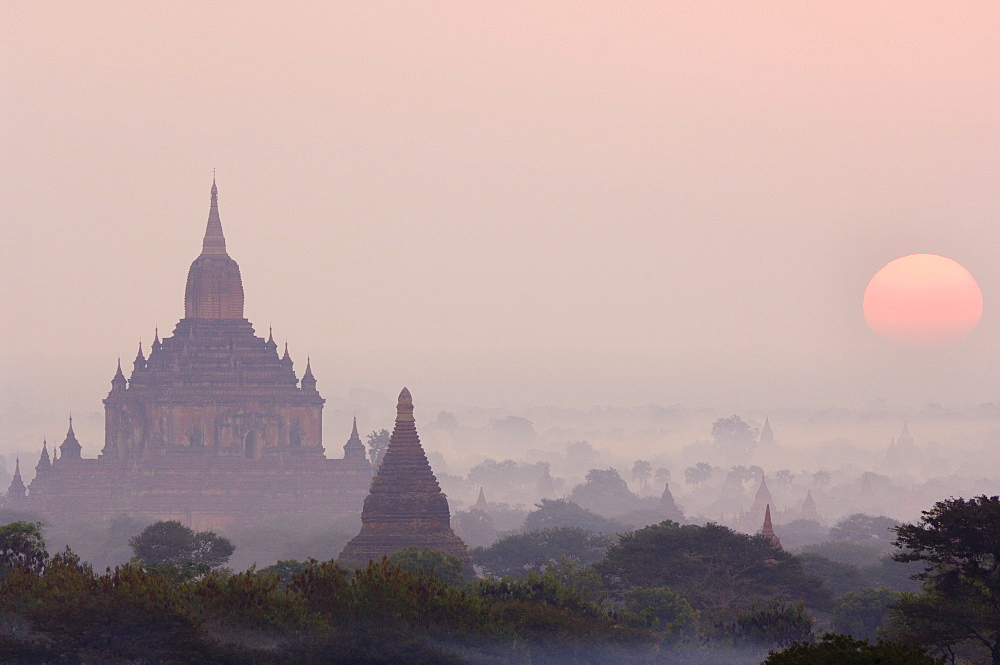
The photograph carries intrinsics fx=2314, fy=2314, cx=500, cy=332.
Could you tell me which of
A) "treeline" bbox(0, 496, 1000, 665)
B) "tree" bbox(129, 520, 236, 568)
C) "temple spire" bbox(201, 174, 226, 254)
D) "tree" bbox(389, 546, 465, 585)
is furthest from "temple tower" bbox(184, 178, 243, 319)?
"treeline" bbox(0, 496, 1000, 665)

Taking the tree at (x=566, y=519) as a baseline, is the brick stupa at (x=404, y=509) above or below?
below

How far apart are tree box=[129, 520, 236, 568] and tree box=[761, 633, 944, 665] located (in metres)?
56.9

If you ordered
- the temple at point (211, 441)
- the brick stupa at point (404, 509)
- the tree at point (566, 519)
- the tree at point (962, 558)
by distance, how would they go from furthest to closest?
the tree at point (566, 519)
the temple at point (211, 441)
the brick stupa at point (404, 509)
the tree at point (962, 558)

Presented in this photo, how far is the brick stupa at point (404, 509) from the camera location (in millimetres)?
120562

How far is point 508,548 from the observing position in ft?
421

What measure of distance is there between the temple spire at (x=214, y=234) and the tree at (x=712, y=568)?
83.0 metres

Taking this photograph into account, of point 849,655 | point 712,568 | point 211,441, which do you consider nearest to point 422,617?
point 849,655

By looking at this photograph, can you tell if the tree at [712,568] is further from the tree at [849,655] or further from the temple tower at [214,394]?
the temple tower at [214,394]

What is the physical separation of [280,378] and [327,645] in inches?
4328

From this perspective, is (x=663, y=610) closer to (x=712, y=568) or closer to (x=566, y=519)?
(x=712, y=568)

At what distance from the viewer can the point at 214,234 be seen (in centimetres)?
18150

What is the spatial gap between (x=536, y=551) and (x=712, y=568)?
30.2m

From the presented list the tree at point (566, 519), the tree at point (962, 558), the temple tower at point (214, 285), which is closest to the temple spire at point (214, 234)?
the temple tower at point (214, 285)

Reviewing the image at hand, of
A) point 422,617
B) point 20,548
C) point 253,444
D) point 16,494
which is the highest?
point 253,444
